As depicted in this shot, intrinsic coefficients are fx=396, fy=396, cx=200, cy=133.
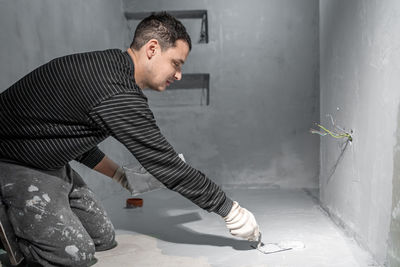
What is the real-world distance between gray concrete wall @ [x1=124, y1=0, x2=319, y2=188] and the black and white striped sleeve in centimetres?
238

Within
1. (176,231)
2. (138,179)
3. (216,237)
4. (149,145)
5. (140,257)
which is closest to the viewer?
(149,145)

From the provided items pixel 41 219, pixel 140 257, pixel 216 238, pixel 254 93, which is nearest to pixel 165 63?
pixel 41 219

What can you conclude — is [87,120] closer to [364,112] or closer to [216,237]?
[216,237]

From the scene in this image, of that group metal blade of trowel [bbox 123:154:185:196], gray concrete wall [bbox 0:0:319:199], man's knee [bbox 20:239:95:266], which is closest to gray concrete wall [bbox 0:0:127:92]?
gray concrete wall [bbox 0:0:319:199]

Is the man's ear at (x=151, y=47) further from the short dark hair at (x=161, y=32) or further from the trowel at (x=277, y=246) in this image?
the trowel at (x=277, y=246)

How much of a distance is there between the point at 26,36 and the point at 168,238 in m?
1.41

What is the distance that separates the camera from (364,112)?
181 cm

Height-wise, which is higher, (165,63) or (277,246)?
(165,63)

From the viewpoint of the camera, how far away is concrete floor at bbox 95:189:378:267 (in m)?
1.70

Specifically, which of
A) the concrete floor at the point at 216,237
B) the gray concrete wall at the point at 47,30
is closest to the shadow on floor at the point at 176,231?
the concrete floor at the point at 216,237

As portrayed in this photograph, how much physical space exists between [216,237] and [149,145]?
86cm

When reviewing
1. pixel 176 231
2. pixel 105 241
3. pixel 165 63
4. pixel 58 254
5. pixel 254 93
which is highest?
pixel 165 63

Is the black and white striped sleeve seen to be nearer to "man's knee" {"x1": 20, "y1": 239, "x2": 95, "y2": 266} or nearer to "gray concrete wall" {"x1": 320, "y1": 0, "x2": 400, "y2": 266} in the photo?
"man's knee" {"x1": 20, "y1": 239, "x2": 95, "y2": 266}

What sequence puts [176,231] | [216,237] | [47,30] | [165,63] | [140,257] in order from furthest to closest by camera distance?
1. [47,30]
2. [176,231]
3. [216,237]
4. [140,257]
5. [165,63]
